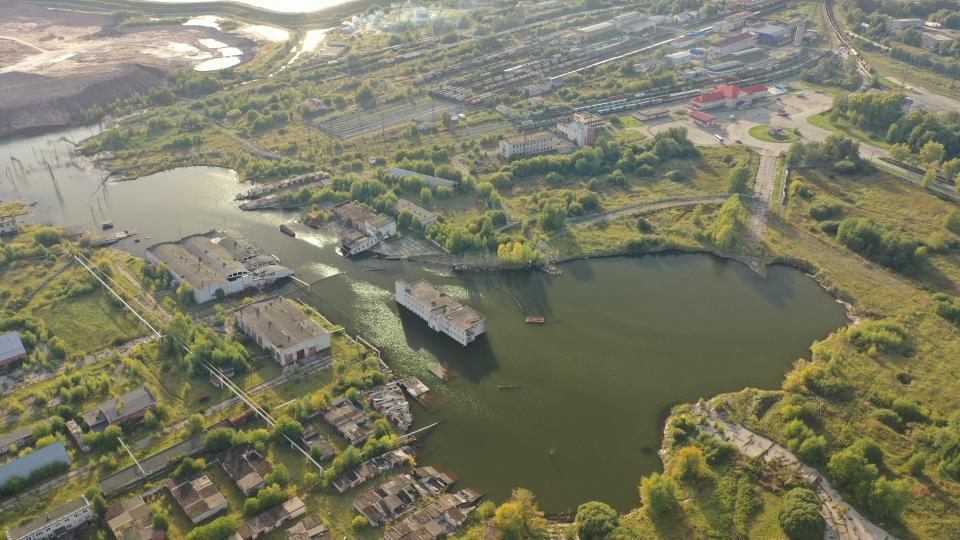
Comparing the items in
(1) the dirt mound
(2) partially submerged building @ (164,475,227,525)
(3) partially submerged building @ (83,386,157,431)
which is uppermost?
(1) the dirt mound

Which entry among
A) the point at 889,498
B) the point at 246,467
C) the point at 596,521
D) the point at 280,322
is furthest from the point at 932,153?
the point at 246,467

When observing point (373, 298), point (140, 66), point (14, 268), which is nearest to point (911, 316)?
point (373, 298)

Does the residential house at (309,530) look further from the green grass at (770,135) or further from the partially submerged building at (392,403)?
the green grass at (770,135)

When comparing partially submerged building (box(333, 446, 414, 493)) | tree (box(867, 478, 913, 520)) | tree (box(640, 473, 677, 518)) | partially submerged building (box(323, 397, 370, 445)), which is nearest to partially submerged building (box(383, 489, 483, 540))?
partially submerged building (box(333, 446, 414, 493))

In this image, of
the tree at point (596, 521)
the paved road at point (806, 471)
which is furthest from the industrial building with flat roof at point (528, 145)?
the tree at point (596, 521)

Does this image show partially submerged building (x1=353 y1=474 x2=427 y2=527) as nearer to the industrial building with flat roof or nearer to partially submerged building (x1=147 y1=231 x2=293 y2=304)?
A: partially submerged building (x1=147 y1=231 x2=293 y2=304)

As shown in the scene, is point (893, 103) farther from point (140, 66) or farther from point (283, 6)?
point (283, 6)
